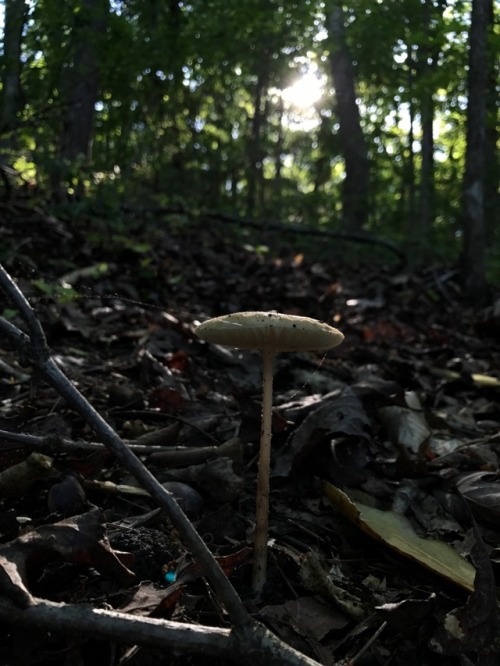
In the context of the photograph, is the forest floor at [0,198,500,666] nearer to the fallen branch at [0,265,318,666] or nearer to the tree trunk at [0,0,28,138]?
the fallen branch at [0,265,318,666]

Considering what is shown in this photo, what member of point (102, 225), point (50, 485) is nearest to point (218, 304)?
point (102, 225)

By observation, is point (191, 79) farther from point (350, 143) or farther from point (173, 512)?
point (173, 512)

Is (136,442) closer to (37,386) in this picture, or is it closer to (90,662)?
(37,386)

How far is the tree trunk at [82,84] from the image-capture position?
4.87 m

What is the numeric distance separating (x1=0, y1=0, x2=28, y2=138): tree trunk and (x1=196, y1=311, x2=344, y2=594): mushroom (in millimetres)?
3747

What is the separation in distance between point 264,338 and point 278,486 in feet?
2.83

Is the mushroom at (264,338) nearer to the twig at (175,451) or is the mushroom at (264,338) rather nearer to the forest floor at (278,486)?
the forest floor at (278,486)

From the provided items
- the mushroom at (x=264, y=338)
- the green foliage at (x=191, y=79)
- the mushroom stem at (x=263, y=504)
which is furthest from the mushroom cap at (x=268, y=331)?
the green foliage at (x=191, y=79)

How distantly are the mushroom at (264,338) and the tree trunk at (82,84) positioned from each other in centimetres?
378

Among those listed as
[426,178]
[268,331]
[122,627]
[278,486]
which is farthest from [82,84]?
[426,178]

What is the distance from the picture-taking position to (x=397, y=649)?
1485 millimetres

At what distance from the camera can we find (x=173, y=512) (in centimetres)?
117

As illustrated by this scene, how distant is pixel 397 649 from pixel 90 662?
826 millimetres

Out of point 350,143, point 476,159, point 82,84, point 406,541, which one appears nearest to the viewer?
point 406,541
